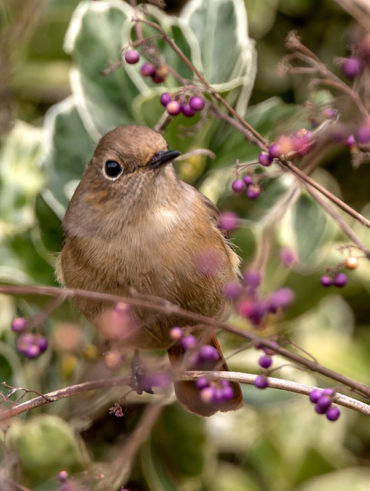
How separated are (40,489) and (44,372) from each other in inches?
21.3

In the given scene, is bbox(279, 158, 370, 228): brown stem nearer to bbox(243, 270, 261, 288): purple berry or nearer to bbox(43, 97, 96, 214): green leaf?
bbox(243, 270, 261, 288): purple berry

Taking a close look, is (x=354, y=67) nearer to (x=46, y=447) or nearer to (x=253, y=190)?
(x=253, y=190)

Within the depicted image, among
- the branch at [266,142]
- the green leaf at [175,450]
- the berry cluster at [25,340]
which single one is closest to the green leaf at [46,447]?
the green leaf at [175,450]

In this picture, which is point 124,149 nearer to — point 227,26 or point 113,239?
point 113,239

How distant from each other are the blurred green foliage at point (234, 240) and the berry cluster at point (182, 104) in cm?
79

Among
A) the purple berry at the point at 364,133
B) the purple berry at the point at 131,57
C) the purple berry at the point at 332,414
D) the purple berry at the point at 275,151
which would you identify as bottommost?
the purple berry at the point at 332,414

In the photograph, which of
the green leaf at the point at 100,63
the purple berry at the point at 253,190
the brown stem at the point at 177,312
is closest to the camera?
the brown stem at the point at 177,312

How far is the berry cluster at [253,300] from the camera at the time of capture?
162cm

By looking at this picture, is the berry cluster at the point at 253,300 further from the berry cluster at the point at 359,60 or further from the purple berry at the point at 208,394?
the berry cluster at the point at 359,60

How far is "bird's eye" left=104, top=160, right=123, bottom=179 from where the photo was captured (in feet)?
9.45

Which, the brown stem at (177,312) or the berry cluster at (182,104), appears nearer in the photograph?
the brown stem at (177,312)

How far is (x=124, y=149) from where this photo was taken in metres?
2.79

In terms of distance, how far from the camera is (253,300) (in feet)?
5.35

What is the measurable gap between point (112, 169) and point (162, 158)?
0.28 m
